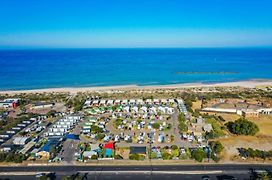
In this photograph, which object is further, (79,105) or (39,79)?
(39,79)

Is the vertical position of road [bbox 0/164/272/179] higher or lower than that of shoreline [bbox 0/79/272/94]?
lower

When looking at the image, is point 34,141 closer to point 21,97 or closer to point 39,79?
point 21,97

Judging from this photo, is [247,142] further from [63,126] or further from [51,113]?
[51,113]

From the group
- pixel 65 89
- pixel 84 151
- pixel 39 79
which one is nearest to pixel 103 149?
pixel 84 151

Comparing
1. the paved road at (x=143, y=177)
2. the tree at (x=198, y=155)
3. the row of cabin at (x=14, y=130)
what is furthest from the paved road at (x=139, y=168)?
the row of cabin at (x=14, y=130)

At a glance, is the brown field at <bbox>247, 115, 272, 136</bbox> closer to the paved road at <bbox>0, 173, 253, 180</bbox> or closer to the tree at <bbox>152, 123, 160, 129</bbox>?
the tree at <bbox>152, 123, 160, 129</bbox>

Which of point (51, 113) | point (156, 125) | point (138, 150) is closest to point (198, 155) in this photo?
point (138, 150)

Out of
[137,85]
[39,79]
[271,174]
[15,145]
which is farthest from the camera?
[39,79]

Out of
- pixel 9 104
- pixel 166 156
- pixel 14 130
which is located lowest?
pixel 14 130

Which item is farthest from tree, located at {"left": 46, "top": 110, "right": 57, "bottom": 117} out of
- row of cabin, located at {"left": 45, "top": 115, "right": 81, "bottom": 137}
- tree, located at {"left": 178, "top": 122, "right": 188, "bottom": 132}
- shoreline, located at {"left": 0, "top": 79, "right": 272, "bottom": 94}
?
tree, located at {"left": 178, "top": 122, "right": 188, "bottom": 132}
